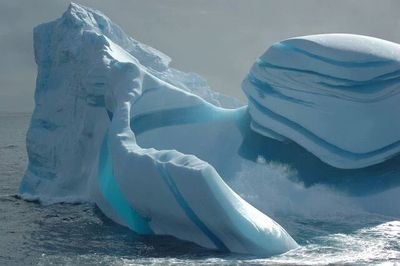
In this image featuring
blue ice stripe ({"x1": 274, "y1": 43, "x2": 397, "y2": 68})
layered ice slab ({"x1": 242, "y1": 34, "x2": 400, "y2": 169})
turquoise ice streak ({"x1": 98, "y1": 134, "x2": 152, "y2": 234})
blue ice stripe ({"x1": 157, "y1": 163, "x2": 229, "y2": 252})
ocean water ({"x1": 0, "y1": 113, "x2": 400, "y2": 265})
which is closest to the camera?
ocean water ({"x1": 0, "y1": 113, "x2": 400, "y2": 265})

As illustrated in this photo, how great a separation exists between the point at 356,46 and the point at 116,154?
4.87 m

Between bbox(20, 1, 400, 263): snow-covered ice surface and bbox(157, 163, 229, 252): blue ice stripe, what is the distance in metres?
0.02

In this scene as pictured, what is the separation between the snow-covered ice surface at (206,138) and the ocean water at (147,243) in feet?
0.52

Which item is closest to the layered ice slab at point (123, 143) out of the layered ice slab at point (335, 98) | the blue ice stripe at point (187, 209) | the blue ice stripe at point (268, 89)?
the blue ice stripe at point (187, 209)

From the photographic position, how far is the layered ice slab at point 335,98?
42.5 ft

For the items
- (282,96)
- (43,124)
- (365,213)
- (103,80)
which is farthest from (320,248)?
(43,124)

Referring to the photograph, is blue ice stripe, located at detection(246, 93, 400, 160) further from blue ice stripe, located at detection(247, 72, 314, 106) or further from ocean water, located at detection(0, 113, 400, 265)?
ocean water, located at detection(0, 113, 400, 265)

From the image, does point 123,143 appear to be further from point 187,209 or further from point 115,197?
point 187,209

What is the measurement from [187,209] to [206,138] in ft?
14.7

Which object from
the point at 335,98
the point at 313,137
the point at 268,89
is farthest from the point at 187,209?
the point at 268,89

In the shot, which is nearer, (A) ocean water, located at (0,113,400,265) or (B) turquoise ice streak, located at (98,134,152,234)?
(A) ocean water, located at (0,113,400,265)

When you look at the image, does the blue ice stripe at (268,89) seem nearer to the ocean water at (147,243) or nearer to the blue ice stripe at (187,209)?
the ocean water at (147,243)


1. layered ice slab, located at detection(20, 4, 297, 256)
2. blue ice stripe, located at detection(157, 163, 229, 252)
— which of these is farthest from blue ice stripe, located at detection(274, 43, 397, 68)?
blue ice stripe, located at detection(157, 163, 229, 252)

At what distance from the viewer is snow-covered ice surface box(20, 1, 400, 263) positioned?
10938 millimetres
